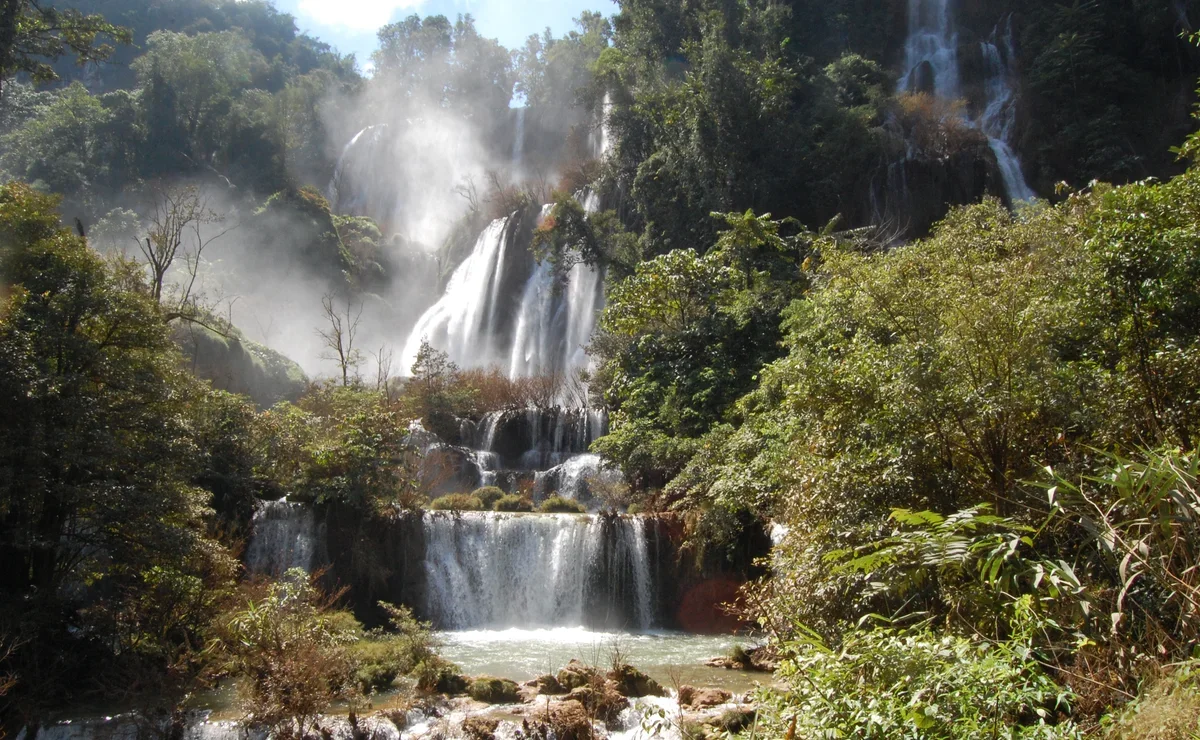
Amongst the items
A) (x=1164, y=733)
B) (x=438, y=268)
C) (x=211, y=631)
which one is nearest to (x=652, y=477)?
(x=211, y=631)

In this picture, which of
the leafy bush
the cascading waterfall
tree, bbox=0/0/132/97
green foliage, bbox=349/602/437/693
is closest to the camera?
the leafy bush

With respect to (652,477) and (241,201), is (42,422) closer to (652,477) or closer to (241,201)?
(652,477)

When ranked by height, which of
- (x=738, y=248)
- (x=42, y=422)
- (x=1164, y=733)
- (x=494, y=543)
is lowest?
(x=1164, y=733)

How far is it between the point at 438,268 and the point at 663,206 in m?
20.3

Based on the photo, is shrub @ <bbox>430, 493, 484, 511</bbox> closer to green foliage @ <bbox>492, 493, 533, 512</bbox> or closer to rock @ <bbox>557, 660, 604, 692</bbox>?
green foliage @ <bbox>492, 493, 533, 512</bbox>

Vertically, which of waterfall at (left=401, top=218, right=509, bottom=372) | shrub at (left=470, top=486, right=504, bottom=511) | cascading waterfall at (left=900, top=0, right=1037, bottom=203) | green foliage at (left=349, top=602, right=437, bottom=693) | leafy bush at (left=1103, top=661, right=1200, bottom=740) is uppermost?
cascading waterfall at (left=900, top=0, right=1037, bottom=203)

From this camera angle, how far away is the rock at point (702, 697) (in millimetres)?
9695

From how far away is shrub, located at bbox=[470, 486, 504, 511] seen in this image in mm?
19359

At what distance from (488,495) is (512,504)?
858 millimetres

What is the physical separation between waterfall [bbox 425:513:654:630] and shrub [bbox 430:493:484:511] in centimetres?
196

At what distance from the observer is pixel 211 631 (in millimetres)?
11312

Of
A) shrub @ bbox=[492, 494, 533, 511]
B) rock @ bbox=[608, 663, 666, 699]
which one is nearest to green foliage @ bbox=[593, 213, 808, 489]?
shrub @ bbox=[492, 494, 533, 511]

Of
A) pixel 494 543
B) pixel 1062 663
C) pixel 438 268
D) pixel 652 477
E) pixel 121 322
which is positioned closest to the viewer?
pixel 1062 663

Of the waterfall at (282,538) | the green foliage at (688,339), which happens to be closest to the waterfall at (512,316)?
the green foliage at (688,339)
